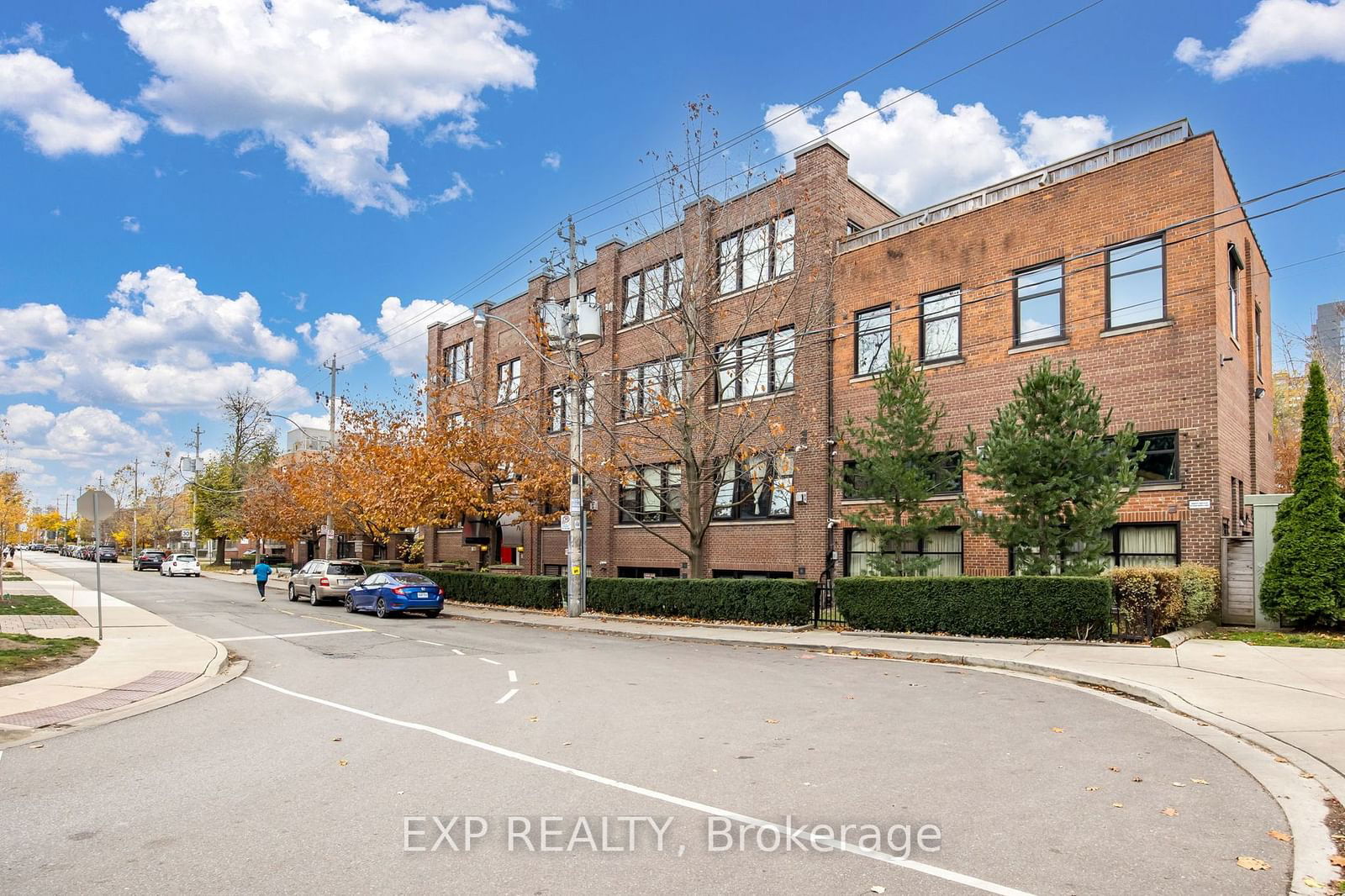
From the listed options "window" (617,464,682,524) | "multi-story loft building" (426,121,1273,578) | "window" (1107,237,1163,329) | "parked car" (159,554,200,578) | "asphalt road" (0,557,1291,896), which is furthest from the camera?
"parked car" (159,554,200,578)

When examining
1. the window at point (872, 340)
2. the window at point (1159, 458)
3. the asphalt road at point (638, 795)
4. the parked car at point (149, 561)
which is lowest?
the parked car at point (149, 561)

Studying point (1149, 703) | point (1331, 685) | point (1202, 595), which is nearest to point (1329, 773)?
point (1149, 703)

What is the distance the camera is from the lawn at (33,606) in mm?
22219

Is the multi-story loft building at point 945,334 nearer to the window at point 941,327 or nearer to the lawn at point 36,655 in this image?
the window at point 941,327

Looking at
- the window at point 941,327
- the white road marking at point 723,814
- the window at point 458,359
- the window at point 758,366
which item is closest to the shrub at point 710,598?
the window at point 758,366

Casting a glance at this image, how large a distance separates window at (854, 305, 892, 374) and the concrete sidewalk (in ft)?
55.4

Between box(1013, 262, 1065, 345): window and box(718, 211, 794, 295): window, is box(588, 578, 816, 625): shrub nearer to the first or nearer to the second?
box(1013, 262, 1065, 345): window

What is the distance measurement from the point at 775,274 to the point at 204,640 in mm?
17571

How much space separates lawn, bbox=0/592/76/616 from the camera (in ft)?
72.9

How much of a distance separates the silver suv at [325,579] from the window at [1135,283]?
24.0m

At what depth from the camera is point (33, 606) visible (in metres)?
24.2

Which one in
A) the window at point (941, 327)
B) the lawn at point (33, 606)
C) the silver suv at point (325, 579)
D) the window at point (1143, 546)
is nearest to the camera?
the window at point (1143, 546)

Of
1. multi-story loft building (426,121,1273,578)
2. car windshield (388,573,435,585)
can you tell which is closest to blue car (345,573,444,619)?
car windshield (388,573,435,585)

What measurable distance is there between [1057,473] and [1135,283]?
563 centimetres
